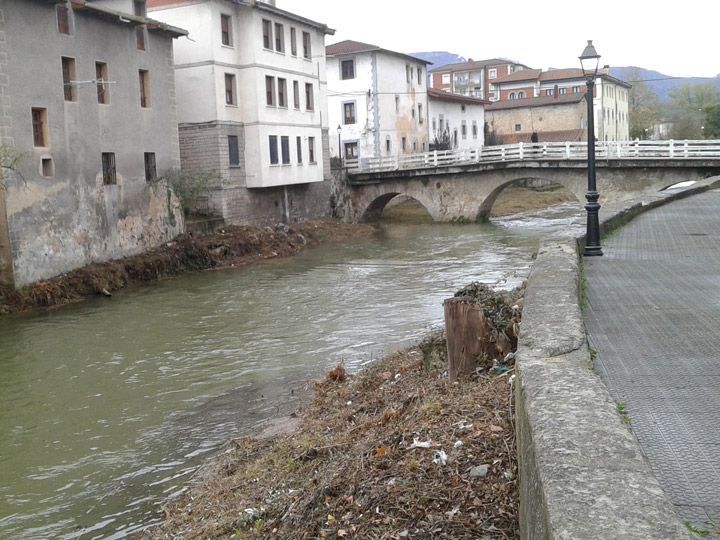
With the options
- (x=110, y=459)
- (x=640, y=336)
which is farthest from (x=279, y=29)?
(x=640, y=336)

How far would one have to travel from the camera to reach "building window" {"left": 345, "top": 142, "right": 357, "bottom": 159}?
2011 inches

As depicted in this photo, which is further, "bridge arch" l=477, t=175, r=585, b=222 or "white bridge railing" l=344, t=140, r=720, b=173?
"bridge arch" l=477, t=175, r=585, b=222

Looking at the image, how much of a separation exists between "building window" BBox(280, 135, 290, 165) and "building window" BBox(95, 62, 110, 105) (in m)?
11.1

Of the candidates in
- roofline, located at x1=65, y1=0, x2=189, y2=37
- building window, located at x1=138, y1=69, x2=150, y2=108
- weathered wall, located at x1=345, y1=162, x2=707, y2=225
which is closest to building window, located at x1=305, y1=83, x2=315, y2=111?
weathered wall, located at x1=345, y1=162, x2=707, y2=225

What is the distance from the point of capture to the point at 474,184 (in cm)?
4259

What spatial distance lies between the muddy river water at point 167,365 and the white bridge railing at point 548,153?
11.9 m

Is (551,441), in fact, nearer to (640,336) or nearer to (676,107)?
(640,336)

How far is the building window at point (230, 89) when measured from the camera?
3356 centimetres

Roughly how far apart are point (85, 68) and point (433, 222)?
2317 centimetres

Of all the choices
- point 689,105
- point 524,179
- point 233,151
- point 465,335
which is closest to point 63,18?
point 233,151

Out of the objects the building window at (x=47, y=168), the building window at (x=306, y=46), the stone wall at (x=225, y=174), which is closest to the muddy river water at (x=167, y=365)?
the building window at (x=47, y=168)

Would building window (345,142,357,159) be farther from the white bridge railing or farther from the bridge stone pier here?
the bridge stone pier

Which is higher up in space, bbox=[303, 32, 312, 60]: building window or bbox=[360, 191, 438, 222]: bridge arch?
bbox=[303, 32, 312, 60]: building window

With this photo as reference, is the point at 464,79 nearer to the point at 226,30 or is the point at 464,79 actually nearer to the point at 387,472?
the point at 226,30
